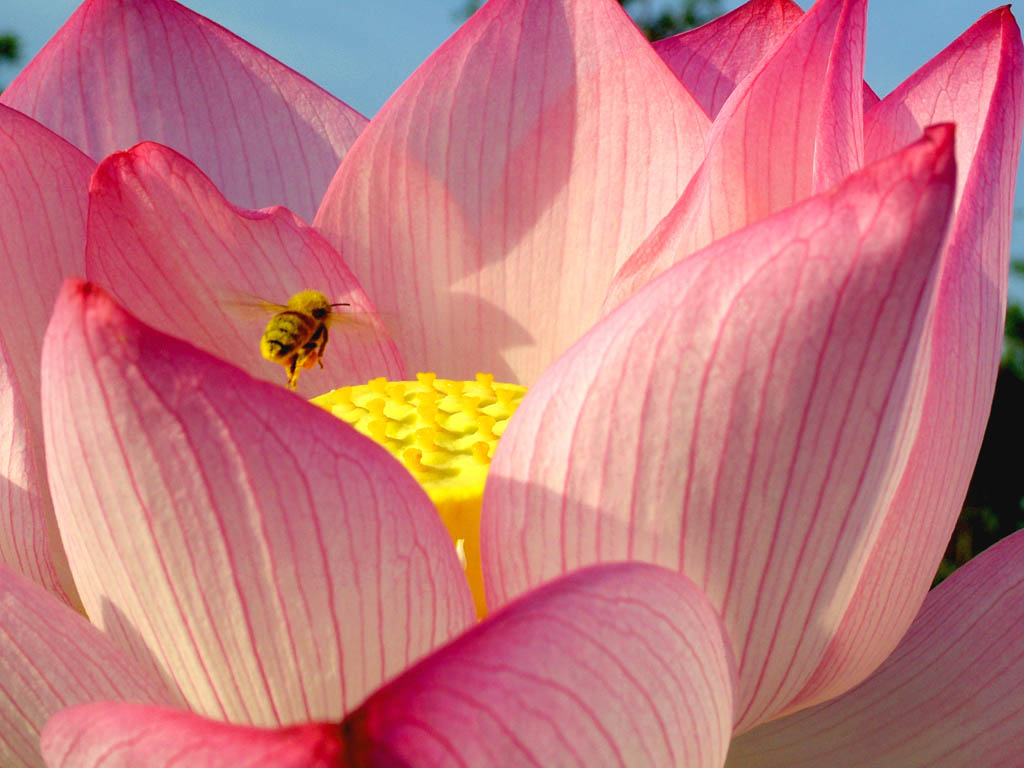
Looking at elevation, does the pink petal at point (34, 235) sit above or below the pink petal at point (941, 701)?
above

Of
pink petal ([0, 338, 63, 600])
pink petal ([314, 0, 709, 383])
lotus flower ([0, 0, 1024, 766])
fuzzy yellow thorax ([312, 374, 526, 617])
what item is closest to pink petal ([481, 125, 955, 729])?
lotus flower ([0, 0, 1024, 766])

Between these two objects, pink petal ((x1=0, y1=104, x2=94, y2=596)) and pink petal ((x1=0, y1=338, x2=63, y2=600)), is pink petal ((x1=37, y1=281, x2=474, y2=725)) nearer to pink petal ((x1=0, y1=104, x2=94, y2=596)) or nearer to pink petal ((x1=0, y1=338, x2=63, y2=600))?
pink petal ((x1=0, y1=338, x2=63, y2=600))

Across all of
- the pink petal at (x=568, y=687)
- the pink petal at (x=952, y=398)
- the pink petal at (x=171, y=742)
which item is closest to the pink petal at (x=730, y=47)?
the pink petal at (x=952, y=398)

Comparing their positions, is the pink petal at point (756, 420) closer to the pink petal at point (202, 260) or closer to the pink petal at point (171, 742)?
the pink petal at point (171, 742)

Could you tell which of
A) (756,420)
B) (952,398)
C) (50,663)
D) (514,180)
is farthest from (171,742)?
(514,180)

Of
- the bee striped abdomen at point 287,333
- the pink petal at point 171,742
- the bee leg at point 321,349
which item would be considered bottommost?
the pink petal at point 171,742

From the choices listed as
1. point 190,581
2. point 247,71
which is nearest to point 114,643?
point 190,581

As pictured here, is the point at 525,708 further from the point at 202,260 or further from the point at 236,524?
the point at 202,260
